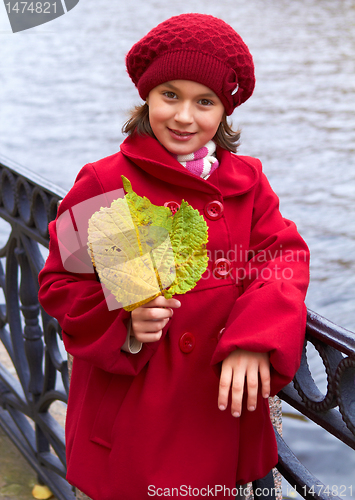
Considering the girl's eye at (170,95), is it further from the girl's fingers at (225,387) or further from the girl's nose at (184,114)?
the girl's fingers at (225,387)

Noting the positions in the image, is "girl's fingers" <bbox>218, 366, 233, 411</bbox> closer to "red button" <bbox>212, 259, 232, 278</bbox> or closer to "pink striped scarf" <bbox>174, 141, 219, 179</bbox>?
"red button" <bbox>212, 259, 232, 278</bbox>

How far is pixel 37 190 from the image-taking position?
1729mm

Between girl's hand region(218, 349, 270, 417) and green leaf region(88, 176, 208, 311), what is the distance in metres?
→ 0.19

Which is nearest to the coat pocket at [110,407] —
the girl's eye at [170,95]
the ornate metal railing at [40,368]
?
the ornate metal railing at [40,368]

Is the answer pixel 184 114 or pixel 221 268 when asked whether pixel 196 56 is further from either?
pixel 221 268

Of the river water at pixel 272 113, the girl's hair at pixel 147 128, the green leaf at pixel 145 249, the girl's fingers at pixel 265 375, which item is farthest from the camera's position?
the river water at pixel 272 113

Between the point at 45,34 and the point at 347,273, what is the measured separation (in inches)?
316

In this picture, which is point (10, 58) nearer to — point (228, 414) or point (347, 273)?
point (347, 273)

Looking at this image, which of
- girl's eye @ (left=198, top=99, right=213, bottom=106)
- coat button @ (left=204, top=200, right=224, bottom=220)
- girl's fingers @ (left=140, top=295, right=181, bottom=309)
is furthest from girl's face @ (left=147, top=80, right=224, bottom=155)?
girl's fingers @ (left=140, top=295, right=181, bottom=309)

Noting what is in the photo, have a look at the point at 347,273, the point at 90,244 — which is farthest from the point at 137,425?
the point at 347,273

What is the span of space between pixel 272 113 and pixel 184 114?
5724 millimetres

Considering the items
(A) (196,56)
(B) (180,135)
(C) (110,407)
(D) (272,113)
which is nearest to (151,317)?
(C) (110,407)

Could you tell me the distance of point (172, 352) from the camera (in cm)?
116

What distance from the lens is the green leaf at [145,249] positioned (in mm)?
929
